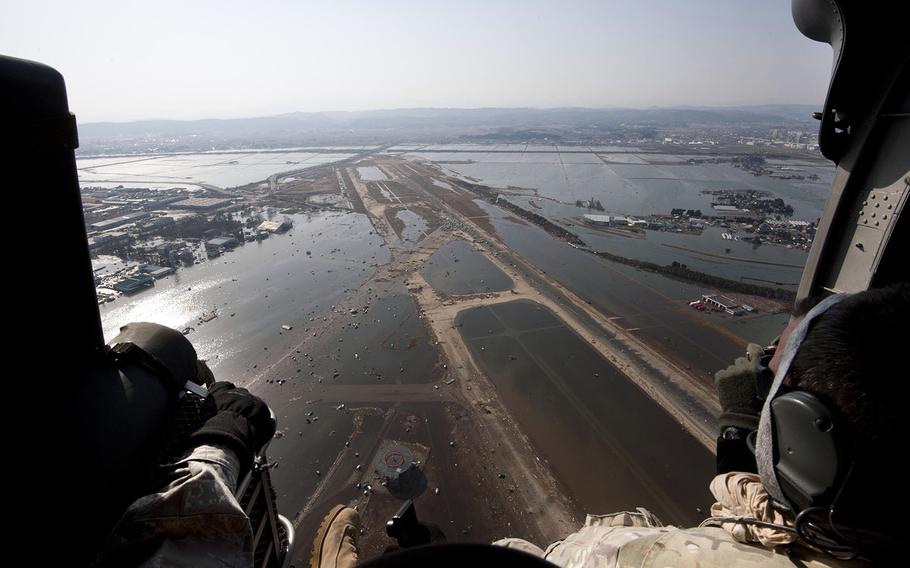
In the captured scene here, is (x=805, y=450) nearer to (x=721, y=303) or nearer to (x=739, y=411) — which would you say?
(x=739, y=411)

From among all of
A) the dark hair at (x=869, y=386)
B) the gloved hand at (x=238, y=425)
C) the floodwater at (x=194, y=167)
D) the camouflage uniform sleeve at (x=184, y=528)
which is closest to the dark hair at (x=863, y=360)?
the dark hair at (x=869, y=386)

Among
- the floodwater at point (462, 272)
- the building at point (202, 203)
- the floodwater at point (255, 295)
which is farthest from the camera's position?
the building at point (202, 203)

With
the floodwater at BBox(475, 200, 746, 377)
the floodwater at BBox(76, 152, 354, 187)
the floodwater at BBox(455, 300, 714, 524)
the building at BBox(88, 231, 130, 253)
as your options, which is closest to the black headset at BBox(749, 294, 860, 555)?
the floodwater at BBox(455, 300, 714, 524)

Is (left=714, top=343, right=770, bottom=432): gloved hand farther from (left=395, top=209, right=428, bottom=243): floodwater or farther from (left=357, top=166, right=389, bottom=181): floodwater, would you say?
(left=357, top=166, right=389, bottom=181): floodwater

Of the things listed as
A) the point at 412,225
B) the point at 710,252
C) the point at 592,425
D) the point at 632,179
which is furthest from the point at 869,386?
the point at 632,179

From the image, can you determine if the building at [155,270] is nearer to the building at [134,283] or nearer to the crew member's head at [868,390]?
the building at [134,283]

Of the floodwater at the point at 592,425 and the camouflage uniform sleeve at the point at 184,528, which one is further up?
the camouflage uniform sleeve at the point at 184,528

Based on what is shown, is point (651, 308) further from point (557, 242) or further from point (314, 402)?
point (314, 402)
